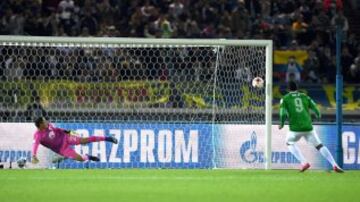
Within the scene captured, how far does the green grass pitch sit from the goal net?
2.92m

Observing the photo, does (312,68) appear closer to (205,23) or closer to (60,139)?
(205,23)

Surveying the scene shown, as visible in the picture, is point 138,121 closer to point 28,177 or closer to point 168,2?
point 28,177

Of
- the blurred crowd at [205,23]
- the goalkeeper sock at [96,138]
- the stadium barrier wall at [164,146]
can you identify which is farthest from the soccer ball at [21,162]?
the blurred crowd at [205,23]

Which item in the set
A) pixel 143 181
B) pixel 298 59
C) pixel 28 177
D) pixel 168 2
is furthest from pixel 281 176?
pixel 168 2

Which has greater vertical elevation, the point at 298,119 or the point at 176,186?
the point at 298,119

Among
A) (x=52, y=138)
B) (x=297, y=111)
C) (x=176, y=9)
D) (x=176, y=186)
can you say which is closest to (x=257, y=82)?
(x=297, y=111)

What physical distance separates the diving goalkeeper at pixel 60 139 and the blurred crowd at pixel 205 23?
6369mm

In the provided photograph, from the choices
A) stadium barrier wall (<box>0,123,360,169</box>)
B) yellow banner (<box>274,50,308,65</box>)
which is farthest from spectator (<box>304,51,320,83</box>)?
stadium barrier wall (<box>0,123,360,169</box>)

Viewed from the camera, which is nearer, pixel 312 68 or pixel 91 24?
pixel 91 24

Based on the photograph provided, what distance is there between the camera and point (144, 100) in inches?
777

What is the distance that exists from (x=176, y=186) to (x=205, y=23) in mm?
13694

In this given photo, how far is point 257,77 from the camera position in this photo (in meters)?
17.3

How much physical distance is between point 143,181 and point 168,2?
13614 mm

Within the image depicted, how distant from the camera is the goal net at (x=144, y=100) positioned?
729 inches
